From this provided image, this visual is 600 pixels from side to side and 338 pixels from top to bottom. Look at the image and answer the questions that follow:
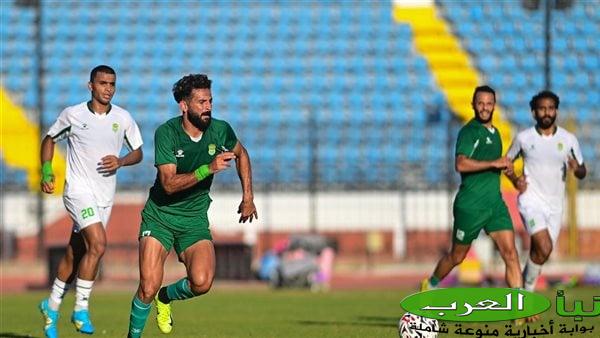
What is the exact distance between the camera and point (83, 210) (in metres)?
11.8

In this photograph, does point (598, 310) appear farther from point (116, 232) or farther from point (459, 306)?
point (116, 232)

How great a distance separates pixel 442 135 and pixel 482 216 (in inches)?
813

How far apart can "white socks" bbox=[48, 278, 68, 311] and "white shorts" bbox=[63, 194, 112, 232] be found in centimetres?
51

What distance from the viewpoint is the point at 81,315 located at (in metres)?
11.7

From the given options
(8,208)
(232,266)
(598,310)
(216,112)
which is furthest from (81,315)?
(216,112)

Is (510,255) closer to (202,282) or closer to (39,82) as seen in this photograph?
(202,282)

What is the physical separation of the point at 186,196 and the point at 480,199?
12.0 ft

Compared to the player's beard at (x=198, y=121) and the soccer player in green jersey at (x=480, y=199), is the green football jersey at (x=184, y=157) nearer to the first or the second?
the player's beard at (x=198, y=121)

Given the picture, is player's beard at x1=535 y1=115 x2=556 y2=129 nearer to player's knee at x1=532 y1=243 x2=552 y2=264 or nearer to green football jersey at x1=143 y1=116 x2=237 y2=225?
player's knee at x1=532 y1=243 x2=552 y2=264

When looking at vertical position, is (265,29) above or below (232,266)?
above

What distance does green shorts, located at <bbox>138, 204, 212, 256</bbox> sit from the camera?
9859 mm

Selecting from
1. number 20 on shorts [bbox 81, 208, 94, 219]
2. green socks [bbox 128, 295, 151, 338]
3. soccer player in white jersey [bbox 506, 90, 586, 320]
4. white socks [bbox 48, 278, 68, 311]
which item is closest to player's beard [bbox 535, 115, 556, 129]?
soccer player in white jersey [bbox 506, 90, 586, 320]

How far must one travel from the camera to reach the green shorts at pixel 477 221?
12.5m

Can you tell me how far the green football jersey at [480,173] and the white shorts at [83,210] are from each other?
343cm
